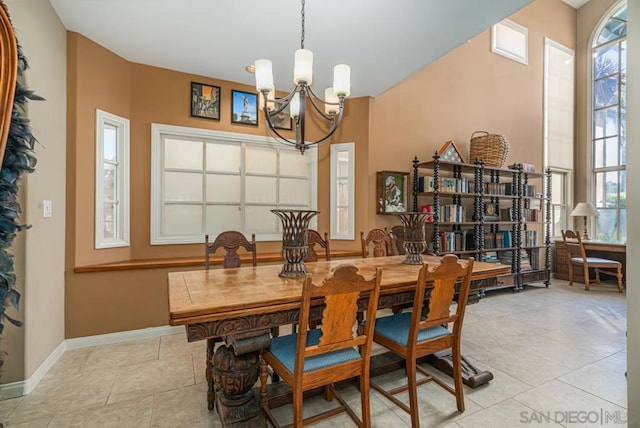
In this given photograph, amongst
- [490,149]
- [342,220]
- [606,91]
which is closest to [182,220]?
[342,220]

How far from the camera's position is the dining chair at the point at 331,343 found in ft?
4.40

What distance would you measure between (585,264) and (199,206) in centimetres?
592

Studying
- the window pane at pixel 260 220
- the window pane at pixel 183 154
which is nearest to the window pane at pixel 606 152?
the window pane at pixel 260 220

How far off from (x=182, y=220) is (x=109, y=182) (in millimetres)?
786

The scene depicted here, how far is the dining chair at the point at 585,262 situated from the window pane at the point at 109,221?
6.41 m

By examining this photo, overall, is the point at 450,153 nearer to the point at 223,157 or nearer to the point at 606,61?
the point at 223,157

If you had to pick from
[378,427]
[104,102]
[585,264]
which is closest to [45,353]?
[104,102]

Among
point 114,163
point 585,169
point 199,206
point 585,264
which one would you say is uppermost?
point 585,169

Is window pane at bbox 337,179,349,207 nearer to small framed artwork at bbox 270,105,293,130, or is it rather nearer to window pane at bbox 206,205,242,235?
small framed artwork at bbox 270,105,293,130

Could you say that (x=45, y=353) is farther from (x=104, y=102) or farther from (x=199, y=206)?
(x=104, y=102)

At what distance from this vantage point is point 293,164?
13.1 feet

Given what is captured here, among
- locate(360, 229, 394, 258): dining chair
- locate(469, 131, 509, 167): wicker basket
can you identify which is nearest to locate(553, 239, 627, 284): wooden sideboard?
locate(469, 131, 509, 167): wicker basket

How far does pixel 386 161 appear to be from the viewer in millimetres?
4148

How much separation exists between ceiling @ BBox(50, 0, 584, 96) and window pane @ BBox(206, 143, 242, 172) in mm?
830
